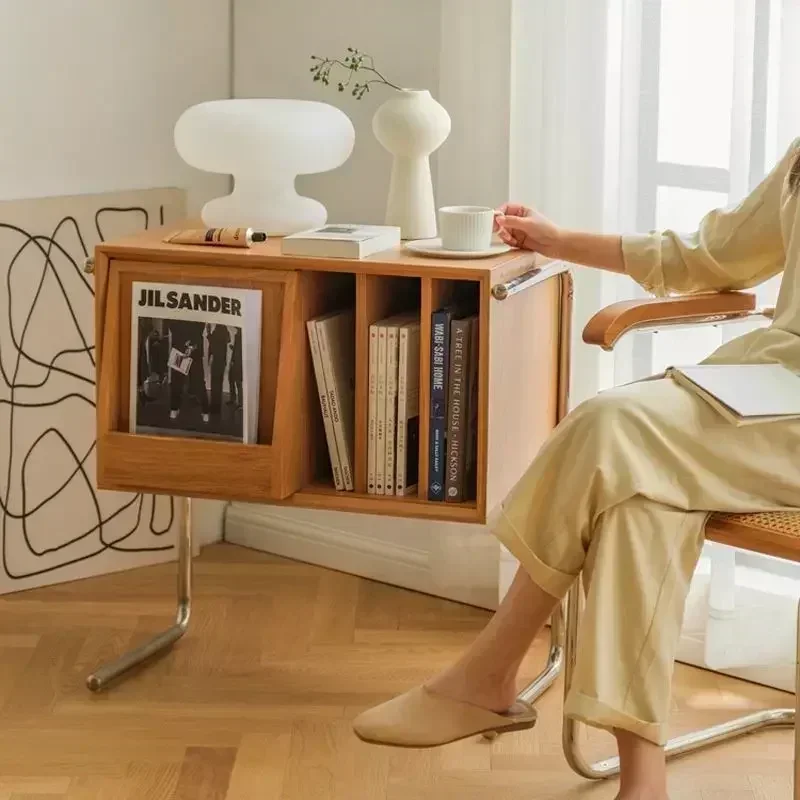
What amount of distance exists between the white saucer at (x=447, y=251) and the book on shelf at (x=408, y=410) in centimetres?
10

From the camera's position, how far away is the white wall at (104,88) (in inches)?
96.6

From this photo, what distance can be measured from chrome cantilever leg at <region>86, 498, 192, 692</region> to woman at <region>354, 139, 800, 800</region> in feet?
1.79

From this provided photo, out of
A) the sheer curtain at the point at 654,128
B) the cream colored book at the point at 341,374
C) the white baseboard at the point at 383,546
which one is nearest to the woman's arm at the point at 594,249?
the sheer curtain at the point at 654,128

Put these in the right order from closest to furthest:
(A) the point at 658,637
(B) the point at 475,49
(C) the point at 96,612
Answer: (A) the point at 658,637, (B) the point at 475,49, (C) the point at 96,612

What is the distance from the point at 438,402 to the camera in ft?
6.60

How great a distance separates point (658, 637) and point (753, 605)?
65 centimetres

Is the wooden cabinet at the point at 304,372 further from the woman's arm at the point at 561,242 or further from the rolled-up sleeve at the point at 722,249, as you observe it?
the rolled-up sleeve at the point at 722,249

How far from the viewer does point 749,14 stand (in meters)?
2.04

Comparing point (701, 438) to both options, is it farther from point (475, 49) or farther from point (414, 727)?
point (475, 49)

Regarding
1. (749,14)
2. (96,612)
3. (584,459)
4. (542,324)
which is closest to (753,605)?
(542,324)

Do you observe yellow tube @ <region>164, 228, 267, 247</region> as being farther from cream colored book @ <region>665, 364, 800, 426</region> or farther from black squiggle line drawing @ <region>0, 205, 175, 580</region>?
cream colored book @ <region>665, 364, 800, 426</region>

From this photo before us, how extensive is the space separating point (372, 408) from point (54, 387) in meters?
0.77

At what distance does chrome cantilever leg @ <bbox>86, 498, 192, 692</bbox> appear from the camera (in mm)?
2207

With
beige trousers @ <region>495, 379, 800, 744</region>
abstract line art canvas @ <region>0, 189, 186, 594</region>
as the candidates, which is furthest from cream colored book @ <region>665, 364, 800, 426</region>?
abstract line art canvas @ <region>0, 189, 186, 594</region>
